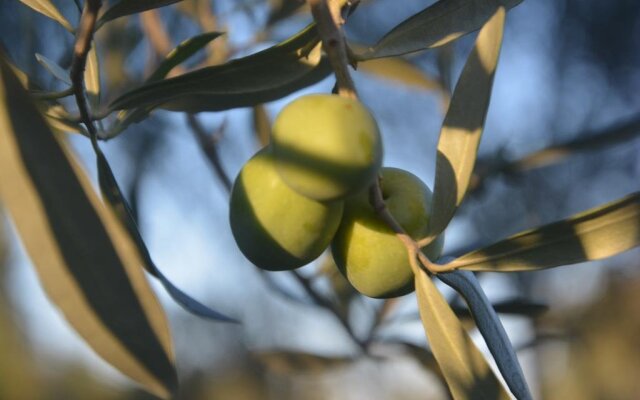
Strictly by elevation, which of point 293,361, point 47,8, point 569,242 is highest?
point 47,8

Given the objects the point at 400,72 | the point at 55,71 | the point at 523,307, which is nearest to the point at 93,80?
the point at 55,71

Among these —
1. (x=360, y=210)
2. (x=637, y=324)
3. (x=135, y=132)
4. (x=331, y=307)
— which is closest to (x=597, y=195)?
(x=637, y=324)

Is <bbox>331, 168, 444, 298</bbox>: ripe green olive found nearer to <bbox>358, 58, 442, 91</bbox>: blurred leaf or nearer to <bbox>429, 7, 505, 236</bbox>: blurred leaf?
<bbox>429, 7, 505, 236</bbox>: blurred leaf

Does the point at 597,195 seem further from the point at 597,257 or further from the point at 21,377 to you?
the point at 597,257

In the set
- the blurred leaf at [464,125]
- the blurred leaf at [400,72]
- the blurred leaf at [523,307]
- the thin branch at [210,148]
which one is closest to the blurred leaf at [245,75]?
the blurred leaf at [464,125]

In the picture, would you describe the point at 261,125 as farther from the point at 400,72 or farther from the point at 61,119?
the point at 61,119
